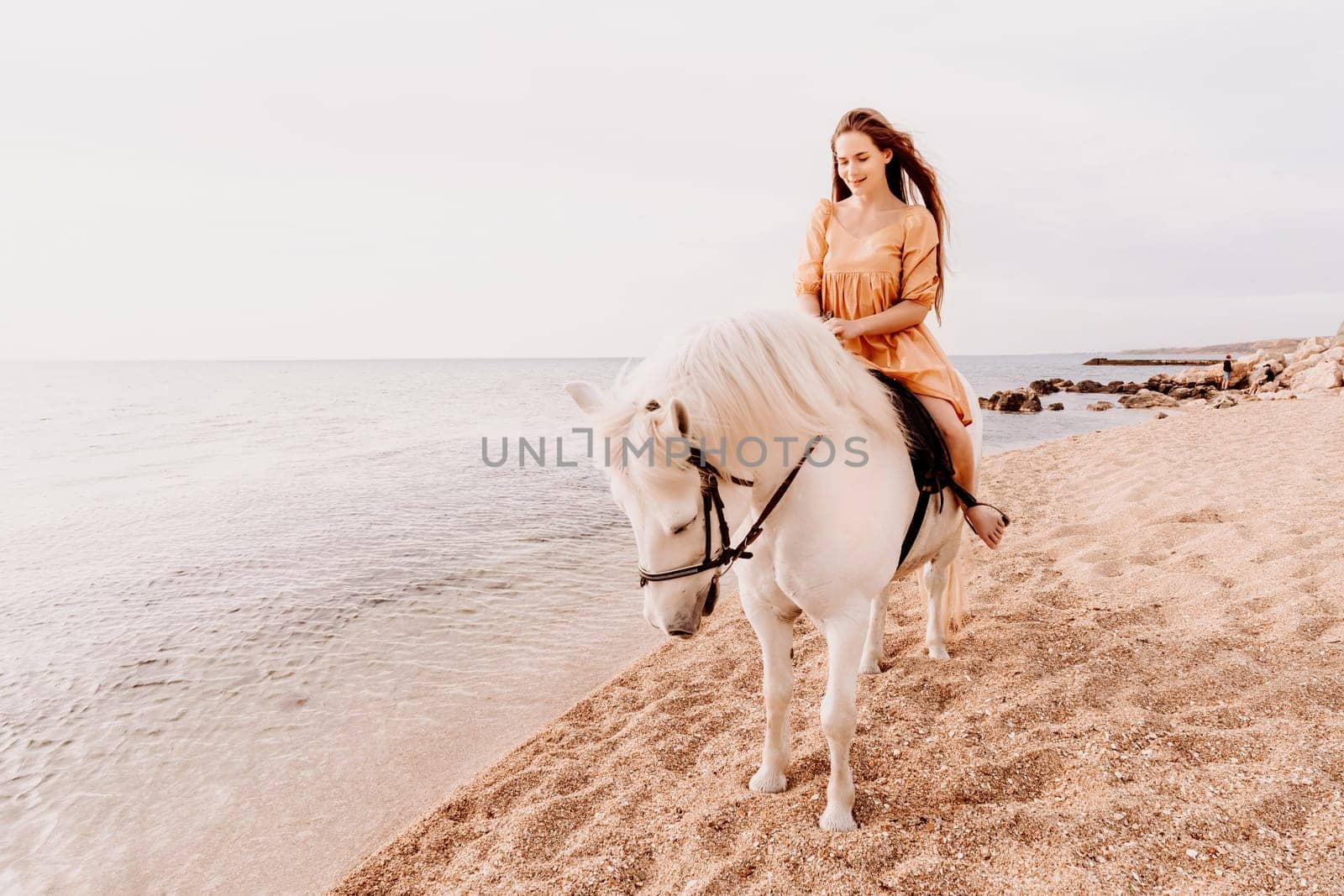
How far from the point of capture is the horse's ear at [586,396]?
6.18 ft

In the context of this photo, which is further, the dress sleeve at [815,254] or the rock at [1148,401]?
the rock at [1148,401]

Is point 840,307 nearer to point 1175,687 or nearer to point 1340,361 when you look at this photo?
point 1175,687

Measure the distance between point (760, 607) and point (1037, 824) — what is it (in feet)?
3.74

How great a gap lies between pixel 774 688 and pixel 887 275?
1698 mm

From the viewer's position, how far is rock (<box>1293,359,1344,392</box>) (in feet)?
62.6

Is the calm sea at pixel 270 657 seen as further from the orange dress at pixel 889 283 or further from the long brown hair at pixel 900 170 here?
the long brown hair at pixel 900 170

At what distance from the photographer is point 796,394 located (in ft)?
6.39

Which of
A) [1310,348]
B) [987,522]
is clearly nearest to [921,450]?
[987,522]

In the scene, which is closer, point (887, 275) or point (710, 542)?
point (710, 542)

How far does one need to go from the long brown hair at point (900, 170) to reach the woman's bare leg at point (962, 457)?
1.54 ft

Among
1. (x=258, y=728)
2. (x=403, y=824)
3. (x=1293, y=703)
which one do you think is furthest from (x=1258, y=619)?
(x=258, y=728)

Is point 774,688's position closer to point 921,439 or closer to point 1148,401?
point 921,439

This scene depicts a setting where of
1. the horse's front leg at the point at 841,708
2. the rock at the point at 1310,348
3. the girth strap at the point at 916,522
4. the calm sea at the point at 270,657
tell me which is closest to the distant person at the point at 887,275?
the girth strap at the point at 916,522

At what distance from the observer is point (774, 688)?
2.53m
